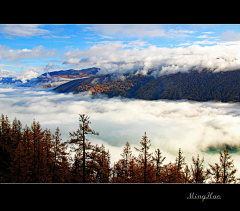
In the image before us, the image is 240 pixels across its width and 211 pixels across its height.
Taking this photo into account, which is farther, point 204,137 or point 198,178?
point 204,137

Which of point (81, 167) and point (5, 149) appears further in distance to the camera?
point (5, 149)

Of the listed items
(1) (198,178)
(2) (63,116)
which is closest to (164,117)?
(2) (63,116)

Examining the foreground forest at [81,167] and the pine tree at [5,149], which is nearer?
the foreground forest at [81,167]

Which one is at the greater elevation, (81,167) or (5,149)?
(81,167)

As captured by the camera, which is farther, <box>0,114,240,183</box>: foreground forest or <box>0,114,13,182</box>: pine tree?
<box>0,114,13,182</box>: pine tree
